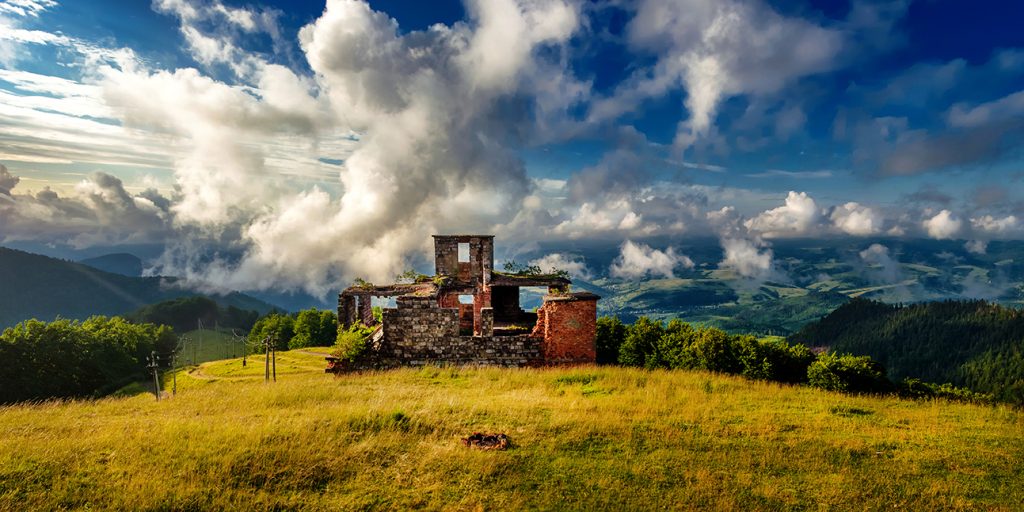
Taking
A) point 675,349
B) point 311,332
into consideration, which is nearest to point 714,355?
point 675,349

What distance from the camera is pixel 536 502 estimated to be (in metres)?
8.14

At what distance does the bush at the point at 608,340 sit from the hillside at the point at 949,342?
151627 millimetres

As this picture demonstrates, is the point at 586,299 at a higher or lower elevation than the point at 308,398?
higher

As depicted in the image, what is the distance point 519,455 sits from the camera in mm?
9883

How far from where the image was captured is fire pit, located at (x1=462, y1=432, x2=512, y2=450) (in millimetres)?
10156

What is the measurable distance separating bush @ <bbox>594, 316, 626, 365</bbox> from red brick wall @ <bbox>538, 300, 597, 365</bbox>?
167cm

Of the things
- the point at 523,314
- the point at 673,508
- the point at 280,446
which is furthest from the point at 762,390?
the point at 523,314

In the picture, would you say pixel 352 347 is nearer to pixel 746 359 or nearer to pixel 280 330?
pixel 746 359

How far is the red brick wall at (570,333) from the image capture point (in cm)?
2080

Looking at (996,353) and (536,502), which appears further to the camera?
(996,353)

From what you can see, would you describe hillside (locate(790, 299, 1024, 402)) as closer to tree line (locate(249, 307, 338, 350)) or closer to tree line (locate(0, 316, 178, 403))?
tree line (locate(249, 307, 338, 350))

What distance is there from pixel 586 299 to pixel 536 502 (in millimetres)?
13050

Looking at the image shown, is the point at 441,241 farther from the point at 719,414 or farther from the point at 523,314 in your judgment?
the point at 719,414

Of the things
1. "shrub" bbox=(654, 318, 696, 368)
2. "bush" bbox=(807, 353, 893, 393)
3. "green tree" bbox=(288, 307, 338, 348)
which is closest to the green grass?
"green tree" bbox=(288, 307, 338, 348)
